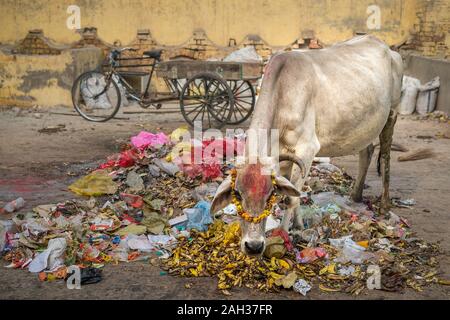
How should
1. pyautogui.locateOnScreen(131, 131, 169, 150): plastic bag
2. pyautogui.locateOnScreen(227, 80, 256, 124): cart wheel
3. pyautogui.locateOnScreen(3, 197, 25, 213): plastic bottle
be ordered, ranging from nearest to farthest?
pyautogui.locateOnScreen(3, 197, 25, 213): plastic bottle → pyautogui.locateOnScreen(131, 131, 169, 150): plastic bag → pyautogui.locateOnScreen(227, 80, 256, 124): cart wheel

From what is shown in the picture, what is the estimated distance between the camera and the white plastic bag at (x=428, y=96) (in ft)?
36.7

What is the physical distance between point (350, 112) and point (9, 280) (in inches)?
123

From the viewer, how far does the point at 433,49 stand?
514 inches

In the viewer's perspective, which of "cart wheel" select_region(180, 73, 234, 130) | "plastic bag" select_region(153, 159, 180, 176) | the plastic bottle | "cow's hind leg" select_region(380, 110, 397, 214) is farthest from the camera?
"cart wheel" select_region(180, 73, 234, 130)

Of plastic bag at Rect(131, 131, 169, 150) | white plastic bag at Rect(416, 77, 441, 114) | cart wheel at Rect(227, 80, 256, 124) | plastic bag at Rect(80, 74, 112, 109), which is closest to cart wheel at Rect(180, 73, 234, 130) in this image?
cart wheel at Rect(227, 80, 256, 124)

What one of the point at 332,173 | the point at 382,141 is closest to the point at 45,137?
the point at 332,173

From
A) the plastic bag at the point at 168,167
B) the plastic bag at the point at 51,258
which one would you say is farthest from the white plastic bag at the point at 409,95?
the plastic bag at the point at 51,258

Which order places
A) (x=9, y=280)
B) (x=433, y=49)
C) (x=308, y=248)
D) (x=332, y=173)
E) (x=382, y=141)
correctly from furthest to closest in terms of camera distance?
(x=433, y=49) < (x=332, y=173) < (x=382, y=141) < (x=308, y=248) < (x=9, y=280)

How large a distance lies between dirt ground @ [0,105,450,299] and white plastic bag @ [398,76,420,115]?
0.31 m

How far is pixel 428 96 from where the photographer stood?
1130 cm

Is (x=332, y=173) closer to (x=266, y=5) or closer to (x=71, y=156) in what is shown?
(x=71, y=156)

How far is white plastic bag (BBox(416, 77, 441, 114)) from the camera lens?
11.2 m

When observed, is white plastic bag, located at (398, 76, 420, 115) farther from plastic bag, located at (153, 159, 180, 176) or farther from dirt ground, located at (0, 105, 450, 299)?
plastic bag, located at (153, 159, 180, 176)

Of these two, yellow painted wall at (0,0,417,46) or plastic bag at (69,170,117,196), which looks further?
yellow painted wall at (0,0,417,46)
